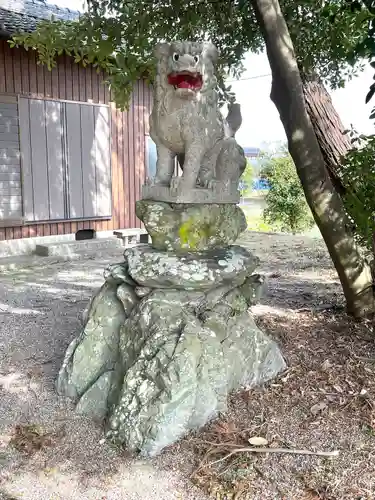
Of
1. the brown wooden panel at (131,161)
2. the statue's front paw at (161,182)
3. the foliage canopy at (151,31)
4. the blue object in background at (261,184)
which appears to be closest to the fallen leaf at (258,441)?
the statue's front paw at (161,182)

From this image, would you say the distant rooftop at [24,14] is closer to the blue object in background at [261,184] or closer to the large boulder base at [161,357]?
the large boulder base at [161,357]

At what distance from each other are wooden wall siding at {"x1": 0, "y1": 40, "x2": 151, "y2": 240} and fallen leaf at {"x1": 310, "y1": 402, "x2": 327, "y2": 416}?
6289 millimetres

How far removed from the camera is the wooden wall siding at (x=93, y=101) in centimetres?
805

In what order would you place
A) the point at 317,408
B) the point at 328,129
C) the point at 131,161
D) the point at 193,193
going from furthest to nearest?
the point at 131,161 < the point at 328,129 < the point at 193,193 < the point at 317,408

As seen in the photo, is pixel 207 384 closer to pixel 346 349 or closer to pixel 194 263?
pixel 194 263

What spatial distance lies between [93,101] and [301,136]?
573 centimetres

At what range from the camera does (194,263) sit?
3.23m

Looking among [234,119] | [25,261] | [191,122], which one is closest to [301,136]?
[234,119]

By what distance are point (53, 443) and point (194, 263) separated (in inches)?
50.8

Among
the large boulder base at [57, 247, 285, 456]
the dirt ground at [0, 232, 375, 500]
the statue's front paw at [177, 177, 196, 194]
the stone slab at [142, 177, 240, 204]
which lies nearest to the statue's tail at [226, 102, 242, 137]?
the stone slab at [142, 177, 240, 204]

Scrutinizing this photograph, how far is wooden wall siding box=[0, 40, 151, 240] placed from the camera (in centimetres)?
805

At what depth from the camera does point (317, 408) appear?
10.1ft

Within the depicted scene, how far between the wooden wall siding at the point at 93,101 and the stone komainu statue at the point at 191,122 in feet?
17.6

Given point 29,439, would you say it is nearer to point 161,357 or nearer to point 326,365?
point 161,357
